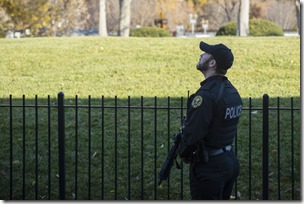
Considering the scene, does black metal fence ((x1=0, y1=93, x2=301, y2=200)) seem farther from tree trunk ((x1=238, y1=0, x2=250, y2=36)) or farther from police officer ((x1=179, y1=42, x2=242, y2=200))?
tree trunk ((x1=238, y1=0, x2=250, y2=36))

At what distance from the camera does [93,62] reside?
16.5 metres

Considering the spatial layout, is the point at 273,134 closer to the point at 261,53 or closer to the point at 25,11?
the point at 261,53

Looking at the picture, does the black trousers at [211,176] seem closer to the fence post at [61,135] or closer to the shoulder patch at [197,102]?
the shoulder patch at [197,102]

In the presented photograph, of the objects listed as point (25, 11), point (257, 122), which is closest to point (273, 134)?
point (257, 122)

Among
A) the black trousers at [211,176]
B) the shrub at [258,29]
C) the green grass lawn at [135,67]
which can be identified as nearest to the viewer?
the black trousers at [211,176]

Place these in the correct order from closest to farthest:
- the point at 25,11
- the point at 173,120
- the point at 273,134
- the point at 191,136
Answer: the point at 191,136 → the point at 273,134 → the point at 173,120 → the point at 25,11

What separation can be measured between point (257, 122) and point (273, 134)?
68cm

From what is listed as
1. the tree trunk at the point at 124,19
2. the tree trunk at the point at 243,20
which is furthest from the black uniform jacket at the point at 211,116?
the tree trunk at the point at 124,19

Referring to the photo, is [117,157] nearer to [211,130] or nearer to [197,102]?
[211,130]

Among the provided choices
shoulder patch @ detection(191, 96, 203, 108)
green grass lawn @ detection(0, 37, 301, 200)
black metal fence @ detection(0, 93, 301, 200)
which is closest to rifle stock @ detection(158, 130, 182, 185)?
shoulder patch @ detection(191, 96, 203, 108)

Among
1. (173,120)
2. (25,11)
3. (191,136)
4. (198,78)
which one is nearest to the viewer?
(191,136)

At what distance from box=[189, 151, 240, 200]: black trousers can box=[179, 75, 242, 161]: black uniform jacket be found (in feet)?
0.41

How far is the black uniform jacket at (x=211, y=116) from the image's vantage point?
5246 mm

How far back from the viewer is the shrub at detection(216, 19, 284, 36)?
2685cm
